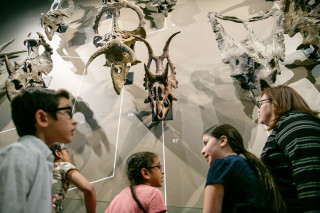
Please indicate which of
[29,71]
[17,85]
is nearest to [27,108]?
[17,85]

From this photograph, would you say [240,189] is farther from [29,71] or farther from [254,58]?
[29,71]

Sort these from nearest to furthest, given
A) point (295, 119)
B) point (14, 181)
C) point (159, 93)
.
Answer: point (14, 181) → point (295, 119) → point (159, 93)

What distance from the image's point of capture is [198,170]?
342 cm

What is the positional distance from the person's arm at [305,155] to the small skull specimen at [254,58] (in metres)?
1.59

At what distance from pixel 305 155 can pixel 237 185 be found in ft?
1.66

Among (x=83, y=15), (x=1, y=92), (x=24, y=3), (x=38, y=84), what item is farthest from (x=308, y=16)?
(x=24, y=3)

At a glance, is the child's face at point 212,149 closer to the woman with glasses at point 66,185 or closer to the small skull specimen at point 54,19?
the woman with glasses at point 66,185

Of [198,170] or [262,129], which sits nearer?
[198,170]

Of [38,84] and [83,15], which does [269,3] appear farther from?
[38,84]

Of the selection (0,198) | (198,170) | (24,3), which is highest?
(24,3)

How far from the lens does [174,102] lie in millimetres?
4344

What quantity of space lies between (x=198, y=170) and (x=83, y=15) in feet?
18.6

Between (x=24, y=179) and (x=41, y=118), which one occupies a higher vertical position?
(x=41, y=118)

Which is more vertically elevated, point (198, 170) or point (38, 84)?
point (38, 84)
